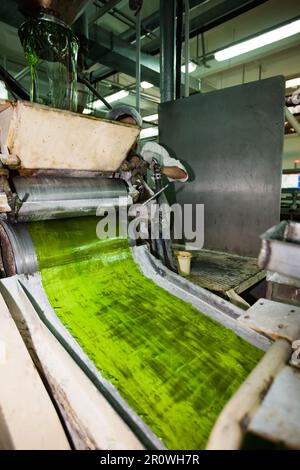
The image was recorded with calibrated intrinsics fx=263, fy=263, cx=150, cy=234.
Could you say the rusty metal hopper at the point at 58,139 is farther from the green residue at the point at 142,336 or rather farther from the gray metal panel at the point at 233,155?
the gray metal panel at the point at 233,155

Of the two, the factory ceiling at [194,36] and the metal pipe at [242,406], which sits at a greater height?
the factory ceiling at [194,36]

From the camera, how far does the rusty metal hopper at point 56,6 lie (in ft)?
7.93

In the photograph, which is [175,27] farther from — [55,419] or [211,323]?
[55,419]

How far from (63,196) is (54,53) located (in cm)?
219

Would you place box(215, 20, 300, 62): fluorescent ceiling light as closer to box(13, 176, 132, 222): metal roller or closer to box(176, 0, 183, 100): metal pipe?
box(176, 0, 183, 100): metal pipe

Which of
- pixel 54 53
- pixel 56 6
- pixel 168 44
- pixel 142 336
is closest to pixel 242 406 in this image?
pixel 142 336

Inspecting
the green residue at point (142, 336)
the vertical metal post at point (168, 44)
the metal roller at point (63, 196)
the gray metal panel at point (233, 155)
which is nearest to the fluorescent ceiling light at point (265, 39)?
the vertical metal post at point (168, 44)

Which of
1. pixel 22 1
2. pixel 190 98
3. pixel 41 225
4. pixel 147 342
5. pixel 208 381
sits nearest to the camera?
pixel 208 381

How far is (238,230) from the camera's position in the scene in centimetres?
349

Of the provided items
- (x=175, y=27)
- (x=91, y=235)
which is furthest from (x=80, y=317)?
(x=175, y=27)

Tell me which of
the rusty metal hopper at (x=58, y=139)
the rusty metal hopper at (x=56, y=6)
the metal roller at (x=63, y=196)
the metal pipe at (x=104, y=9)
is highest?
the metal pipe at (x=104, y=9)

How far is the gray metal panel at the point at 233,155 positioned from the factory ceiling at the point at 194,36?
1.71m

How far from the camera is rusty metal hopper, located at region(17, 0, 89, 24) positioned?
2.42m

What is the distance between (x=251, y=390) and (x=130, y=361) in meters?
0.60
